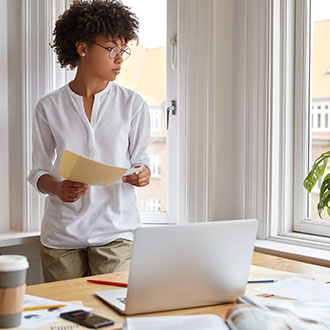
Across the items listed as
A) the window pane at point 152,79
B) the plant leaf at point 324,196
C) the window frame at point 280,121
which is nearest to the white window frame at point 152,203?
the window pane at point 152,79

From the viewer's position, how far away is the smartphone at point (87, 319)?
116 centimetres

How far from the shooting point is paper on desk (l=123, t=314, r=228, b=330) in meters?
1.05

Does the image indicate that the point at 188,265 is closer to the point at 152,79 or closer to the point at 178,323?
the point at 178,323

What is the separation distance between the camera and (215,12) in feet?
8.27

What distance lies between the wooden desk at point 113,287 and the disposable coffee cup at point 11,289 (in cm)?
21

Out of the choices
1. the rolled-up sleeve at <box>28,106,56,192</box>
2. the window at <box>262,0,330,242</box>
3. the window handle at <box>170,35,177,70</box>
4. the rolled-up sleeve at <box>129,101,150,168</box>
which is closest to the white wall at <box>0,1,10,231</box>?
the rolled-up sleeve at <box>28,106,56,192</box>

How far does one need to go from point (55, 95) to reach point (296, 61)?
116 centimetres

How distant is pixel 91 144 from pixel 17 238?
67 centimetres

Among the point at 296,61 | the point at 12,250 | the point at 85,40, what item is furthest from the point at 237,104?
the point at 12,250

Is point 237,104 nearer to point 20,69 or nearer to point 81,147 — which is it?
point 81,147

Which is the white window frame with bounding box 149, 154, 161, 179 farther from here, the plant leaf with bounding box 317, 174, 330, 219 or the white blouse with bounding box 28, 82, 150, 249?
the plant leaf with bounding box 317, 174, 330, 219

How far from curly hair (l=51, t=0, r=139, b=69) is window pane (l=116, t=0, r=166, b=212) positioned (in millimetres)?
583

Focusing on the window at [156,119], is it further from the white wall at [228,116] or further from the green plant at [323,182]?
the green plant at [323,182]

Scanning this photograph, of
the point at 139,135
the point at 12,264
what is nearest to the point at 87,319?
the point at 12,264
